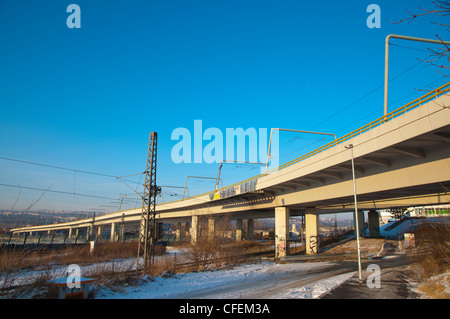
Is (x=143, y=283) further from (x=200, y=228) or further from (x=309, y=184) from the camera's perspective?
(x=309, y=184)

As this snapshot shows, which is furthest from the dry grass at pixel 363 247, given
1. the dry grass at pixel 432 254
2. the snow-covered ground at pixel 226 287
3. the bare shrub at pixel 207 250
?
the dry grass at pixel 432 254

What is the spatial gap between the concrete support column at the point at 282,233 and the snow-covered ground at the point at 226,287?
11.8 meters

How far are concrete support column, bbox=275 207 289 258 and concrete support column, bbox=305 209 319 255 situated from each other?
5.24 meters

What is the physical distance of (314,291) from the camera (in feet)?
42.7

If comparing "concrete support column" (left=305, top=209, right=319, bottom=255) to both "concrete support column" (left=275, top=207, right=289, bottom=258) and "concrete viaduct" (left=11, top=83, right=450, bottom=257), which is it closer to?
"concrete viaduct" (left=11, top=83, right=450, bottom=257)

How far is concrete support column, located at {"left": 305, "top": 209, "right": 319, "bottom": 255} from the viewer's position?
114 feet

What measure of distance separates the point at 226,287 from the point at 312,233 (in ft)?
76.6

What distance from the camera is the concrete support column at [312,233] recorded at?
3475 centimetres

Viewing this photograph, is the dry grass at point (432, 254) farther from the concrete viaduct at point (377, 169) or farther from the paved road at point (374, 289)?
the concrete viaduct at point (377, 169)

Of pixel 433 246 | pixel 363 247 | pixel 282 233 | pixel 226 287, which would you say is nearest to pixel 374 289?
pixel 433 246

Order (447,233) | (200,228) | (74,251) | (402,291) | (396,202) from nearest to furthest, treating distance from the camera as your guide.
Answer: (402,291), (447,233), (200,228), (396,202), (74,251)

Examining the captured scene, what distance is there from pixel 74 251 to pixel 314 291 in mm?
32601

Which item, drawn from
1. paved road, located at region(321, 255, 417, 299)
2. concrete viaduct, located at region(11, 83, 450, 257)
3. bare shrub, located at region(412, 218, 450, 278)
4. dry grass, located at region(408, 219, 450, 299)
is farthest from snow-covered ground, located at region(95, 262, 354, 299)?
concrete viaduct, located at region(11, 83, 450, 257)
